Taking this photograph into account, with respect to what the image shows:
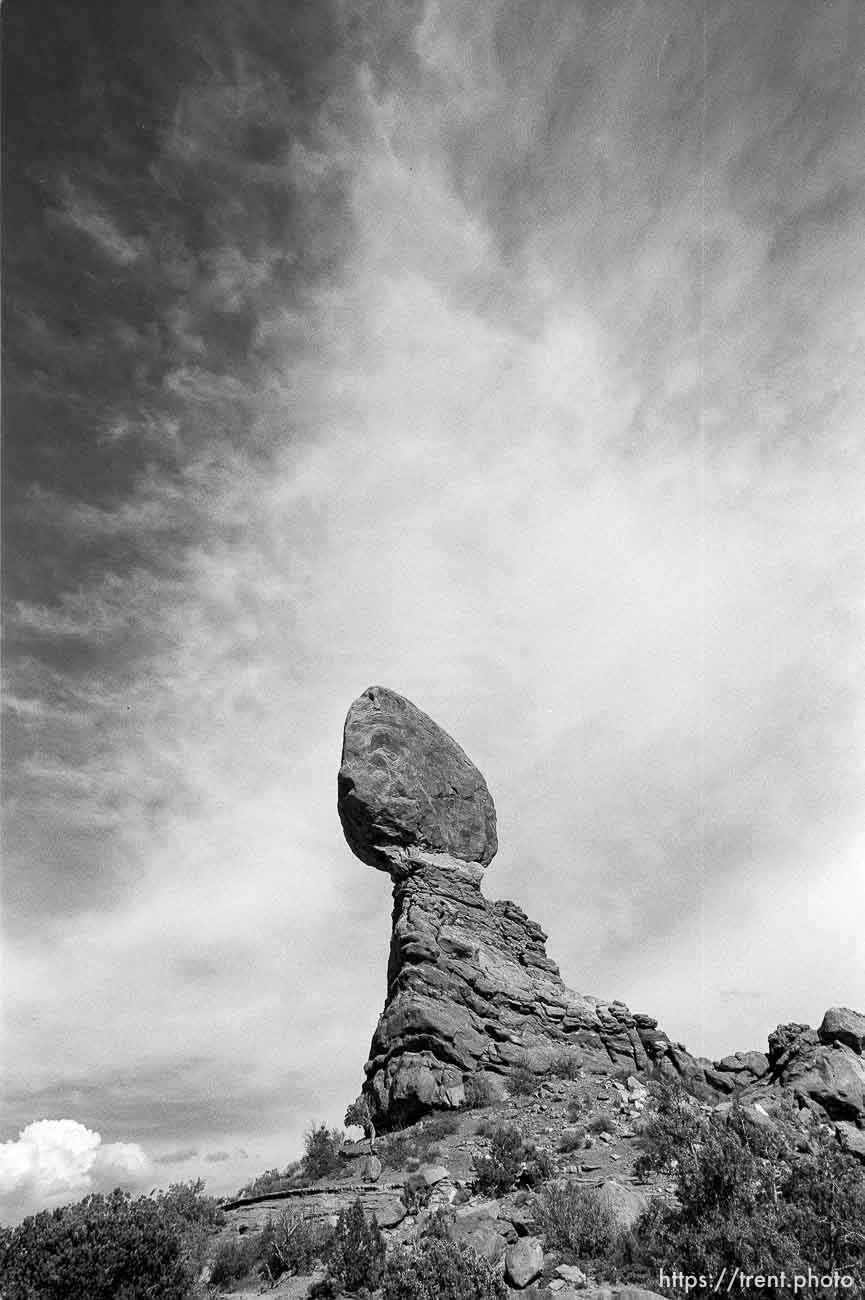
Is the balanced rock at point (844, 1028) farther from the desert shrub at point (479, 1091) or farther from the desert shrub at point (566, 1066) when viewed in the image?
the desert shrub at point (479, 1091)

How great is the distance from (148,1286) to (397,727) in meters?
27.2

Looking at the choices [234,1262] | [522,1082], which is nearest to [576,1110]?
[522,1082]

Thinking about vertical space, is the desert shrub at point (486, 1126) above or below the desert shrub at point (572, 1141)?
above

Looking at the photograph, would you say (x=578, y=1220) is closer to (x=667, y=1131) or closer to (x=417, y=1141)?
(x=667, y=1131)

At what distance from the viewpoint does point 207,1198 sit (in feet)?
70.2

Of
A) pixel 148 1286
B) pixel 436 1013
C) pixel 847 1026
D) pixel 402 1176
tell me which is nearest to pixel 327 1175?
pixel 402 1176

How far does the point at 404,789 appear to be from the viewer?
3828cm

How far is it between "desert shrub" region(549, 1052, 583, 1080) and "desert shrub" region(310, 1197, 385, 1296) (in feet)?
48.2

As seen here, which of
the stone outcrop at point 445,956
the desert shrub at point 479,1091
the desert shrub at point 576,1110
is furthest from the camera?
the stone outcrop at point 445,956

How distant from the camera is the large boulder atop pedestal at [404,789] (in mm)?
37688

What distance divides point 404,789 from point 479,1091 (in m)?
14.3

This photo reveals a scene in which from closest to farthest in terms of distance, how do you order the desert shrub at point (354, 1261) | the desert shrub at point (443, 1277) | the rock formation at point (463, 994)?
the desert shrub at point (443, 1277) → the desert shrub at point (354, 1261) → the rock formation at point (463, 994)

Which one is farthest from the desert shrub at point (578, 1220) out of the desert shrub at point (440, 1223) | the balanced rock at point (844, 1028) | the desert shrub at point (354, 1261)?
the balanced rock at point (844, 1028)

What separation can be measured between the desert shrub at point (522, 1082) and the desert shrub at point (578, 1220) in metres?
10.1
